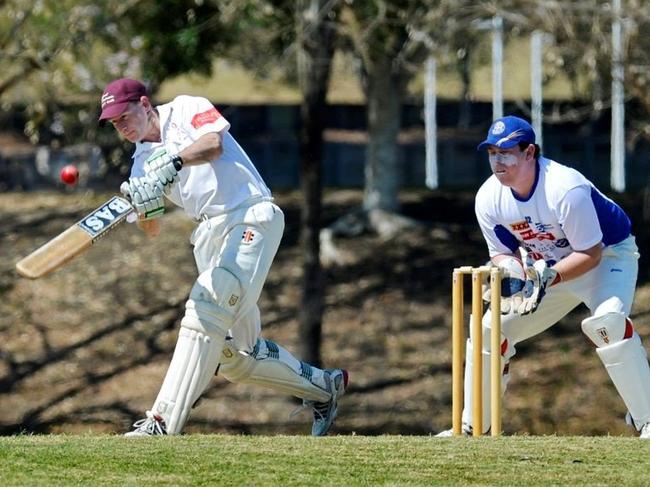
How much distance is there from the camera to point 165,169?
7199 millimetres

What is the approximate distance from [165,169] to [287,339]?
1118 cm

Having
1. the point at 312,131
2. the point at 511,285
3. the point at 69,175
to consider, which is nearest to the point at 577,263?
the point at 511,285

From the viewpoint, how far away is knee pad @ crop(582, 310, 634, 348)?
298 inches

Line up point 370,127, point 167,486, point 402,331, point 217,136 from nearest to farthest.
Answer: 1. point 167,486
2. point 217,136
3. point 402,331
4. point 370,127

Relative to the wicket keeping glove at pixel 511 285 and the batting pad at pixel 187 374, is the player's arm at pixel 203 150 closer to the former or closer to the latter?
the batting pad at pixel 187 374

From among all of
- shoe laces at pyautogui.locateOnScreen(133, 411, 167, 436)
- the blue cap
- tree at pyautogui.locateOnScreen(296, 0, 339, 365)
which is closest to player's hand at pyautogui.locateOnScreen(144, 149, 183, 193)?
shoe laces at pyautogui.locateOnScreen(133, 411, 167, 436)

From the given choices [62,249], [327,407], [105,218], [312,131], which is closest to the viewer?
[62,249]

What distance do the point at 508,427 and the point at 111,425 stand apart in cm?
448

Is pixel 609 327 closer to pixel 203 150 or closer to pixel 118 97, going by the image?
pixel 203 150

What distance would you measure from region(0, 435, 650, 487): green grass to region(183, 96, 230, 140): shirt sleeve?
156 centimetres

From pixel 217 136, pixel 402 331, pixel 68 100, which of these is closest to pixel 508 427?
pixel 402 331

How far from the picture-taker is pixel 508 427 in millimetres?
16391

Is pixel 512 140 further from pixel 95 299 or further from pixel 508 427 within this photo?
pixel 95 299

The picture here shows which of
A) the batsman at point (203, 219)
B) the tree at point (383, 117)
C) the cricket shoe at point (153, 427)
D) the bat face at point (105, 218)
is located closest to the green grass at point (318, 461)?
the cricket shoe at point (153, 427)
